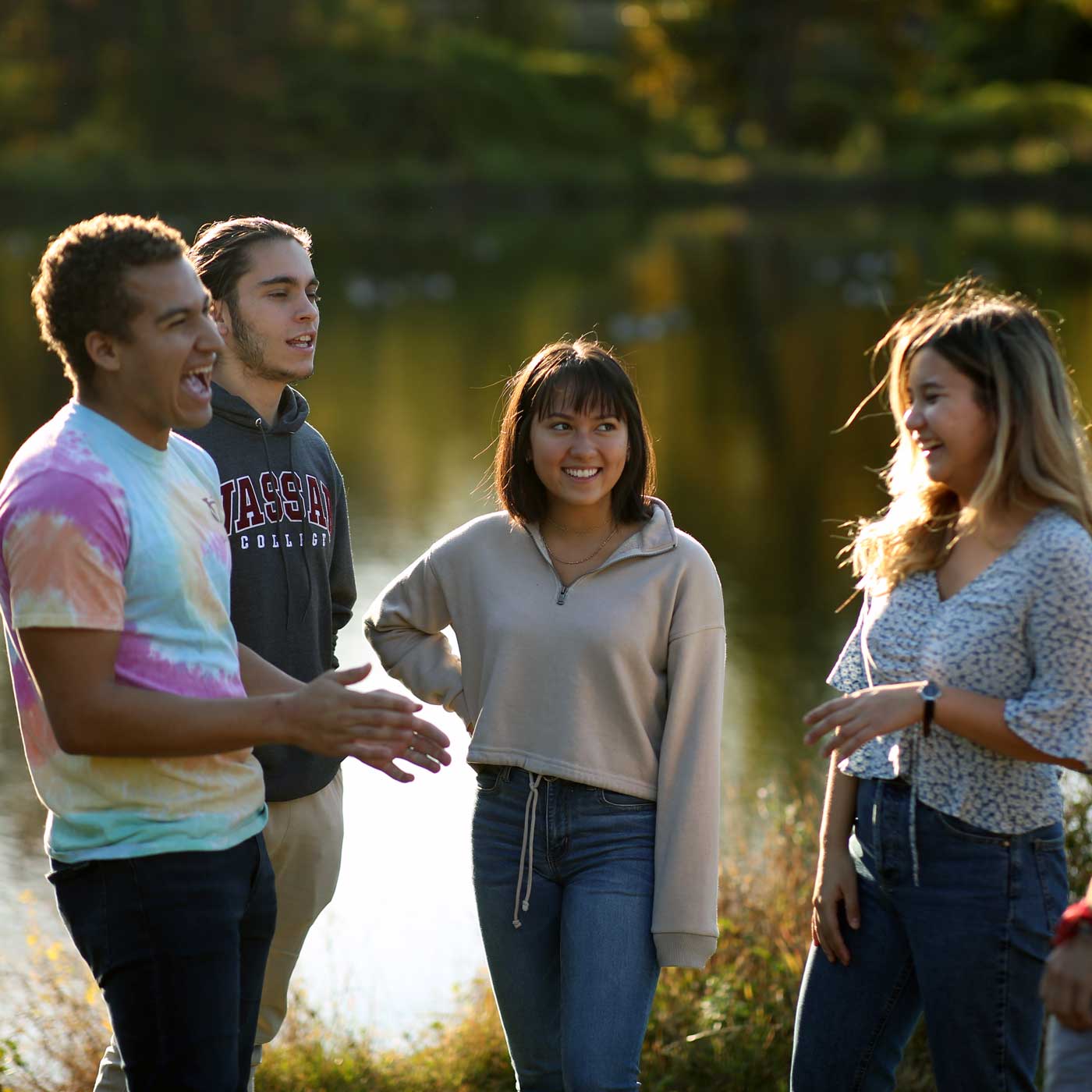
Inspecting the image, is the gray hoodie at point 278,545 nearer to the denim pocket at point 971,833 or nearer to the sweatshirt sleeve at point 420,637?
the sweatshirt sleeve at point 420,637

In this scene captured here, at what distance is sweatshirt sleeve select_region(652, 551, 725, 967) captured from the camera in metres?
2.68

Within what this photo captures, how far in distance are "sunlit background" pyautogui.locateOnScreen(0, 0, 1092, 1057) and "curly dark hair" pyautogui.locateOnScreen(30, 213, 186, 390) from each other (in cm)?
277

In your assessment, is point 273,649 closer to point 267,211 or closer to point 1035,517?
point 1035,517

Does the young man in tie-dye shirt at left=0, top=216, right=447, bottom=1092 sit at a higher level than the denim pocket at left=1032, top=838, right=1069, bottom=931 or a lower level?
higher

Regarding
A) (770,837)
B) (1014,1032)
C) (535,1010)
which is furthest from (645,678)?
(770,837)

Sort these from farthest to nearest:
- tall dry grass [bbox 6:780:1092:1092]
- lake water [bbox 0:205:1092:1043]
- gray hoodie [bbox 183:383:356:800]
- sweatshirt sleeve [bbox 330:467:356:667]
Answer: lake water [bbox 0:205:1092:1043], tall dry grass [bbox 6:780:1092:1092], sweatshirt sleeve [bbox 330:467:356:667], gray hoodie [bbox 183:383:356:800]

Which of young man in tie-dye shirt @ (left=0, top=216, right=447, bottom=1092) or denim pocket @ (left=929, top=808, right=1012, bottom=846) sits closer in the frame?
young man in tie-dye shirt @ (left=0, top=216, right=447, bottom=1092)

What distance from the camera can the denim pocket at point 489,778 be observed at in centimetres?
279

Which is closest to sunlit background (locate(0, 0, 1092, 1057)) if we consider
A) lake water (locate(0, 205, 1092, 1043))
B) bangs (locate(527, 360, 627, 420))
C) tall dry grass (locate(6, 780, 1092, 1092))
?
lake water (locate(0, 205, 1092, 1043))

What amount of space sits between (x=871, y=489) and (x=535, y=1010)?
9.59 meters

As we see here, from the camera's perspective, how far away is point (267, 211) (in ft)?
109

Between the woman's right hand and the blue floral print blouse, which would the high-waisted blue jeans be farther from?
the blue floral print blouse

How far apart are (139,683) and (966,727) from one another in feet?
3.71

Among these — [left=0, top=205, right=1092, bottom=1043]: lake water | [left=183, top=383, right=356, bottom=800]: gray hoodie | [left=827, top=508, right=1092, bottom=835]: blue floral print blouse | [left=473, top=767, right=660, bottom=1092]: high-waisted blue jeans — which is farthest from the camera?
[left=0, top=205, right=1092, bottom=1043]: lake water
